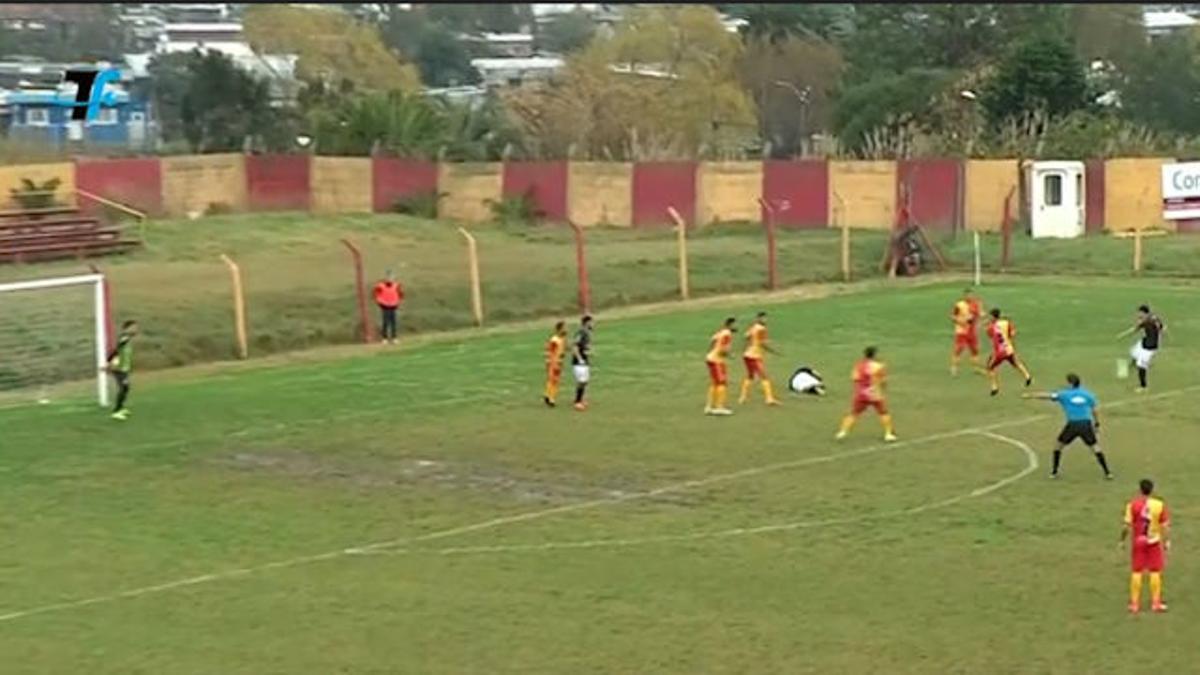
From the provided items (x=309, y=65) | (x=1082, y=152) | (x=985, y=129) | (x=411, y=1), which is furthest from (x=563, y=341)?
(x=411, y=1)

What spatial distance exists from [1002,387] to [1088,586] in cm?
1583

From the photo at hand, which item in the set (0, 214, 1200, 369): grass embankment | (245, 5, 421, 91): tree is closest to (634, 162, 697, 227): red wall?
(0, 214, 1200, 369): grass embankment

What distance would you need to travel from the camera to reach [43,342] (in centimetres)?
4300

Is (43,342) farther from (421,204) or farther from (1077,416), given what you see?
(421,204)

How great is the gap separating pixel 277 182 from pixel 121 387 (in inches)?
1619

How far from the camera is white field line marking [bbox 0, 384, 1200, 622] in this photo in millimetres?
23000

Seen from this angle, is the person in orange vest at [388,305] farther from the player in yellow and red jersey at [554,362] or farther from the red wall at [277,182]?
the red wall at [277,182]

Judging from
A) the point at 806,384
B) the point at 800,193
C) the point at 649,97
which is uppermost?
the point at 649,97

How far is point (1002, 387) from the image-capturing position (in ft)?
126

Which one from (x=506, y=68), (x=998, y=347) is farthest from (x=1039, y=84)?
(x=506, y=68)

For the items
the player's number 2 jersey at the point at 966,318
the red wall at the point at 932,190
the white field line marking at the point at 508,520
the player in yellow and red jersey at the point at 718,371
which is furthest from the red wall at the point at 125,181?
the white field line marking at the point at 508,520

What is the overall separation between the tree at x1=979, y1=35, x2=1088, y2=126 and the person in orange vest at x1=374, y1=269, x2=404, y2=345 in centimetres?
4092

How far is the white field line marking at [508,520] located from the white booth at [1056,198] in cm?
3031

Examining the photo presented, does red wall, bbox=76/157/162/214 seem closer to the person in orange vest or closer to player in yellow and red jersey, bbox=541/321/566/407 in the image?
the person in orange vest
